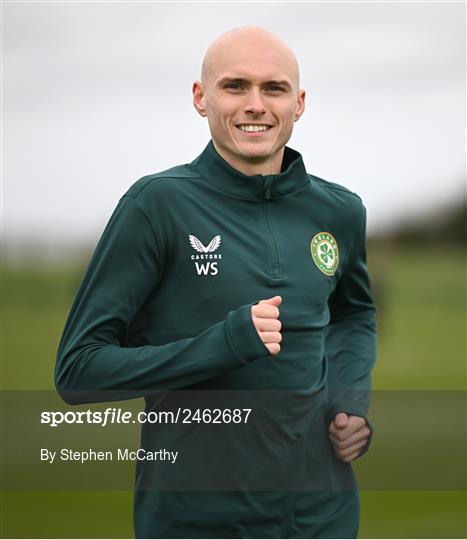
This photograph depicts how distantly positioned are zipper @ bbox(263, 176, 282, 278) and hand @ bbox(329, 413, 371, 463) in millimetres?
506

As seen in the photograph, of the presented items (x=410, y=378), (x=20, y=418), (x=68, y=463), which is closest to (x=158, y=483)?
(x=68, y=463)

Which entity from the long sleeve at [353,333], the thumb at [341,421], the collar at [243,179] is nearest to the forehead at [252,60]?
the collar at [243,179]

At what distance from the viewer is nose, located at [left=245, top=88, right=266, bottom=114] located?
7.63ft

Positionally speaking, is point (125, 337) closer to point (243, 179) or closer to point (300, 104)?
point (243, 179)

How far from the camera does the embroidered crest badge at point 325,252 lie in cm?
244

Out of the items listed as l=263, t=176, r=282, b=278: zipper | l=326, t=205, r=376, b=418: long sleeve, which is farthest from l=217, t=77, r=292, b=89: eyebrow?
l=326, t=205, r=376, b=418: long sleeve

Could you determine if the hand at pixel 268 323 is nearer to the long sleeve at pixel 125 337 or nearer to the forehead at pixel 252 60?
the long sleeve at pixel 125 337

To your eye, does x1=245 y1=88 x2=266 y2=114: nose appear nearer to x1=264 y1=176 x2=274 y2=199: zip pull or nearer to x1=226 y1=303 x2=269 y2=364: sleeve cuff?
x1=264 y1=176 x2=274 y2=199: zip pull

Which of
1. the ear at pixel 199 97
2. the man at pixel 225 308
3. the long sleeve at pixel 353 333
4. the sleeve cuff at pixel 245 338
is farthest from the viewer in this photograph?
the long sleeve at pixel 353 333

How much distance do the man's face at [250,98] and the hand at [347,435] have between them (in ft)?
Answer: 2.66

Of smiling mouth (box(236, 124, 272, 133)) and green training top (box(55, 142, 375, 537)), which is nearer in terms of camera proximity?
green training top (box(55, 142, 375, 537))

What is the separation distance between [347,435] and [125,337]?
0.74 metres

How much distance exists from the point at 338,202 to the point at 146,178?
24.6 inches

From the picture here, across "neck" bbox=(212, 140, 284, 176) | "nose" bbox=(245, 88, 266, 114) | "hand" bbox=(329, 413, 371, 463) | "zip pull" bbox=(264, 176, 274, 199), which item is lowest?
"hand" bbox=(329, 413, 371, 463)
